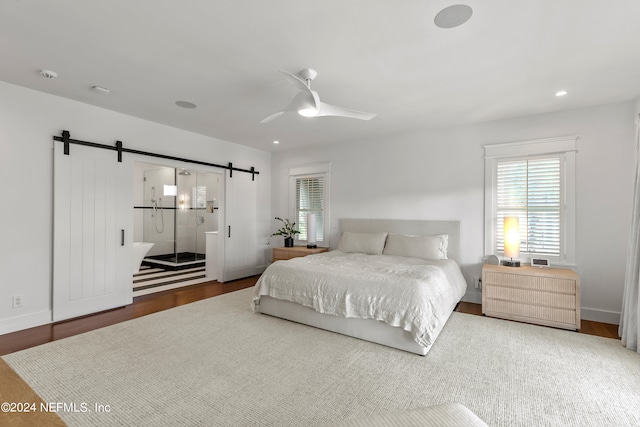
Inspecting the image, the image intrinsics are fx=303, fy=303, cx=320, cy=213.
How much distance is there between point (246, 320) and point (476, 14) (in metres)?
3.59

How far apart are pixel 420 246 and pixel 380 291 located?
1733 millimetres

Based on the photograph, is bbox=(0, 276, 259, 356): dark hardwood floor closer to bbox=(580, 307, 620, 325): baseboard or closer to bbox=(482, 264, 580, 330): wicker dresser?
bbox=(482, 264, 580, 330): wicker dresser

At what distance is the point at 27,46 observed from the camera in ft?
8.16

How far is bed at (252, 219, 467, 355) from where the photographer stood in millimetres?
2773

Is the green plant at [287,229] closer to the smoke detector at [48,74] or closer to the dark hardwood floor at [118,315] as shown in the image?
the dark hardwood floor at [118,315]

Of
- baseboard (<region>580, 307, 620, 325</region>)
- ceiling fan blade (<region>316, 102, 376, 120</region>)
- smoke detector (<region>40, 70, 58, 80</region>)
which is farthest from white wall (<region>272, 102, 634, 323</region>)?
smoke detector (<region>40, 70, 58, 80</region>)

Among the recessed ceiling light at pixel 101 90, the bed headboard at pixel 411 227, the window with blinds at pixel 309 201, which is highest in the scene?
the recessed ceiling light at pixel 101 90

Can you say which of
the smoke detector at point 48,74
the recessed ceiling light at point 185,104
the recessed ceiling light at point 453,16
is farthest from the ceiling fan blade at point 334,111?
the smoke detector at point 48,74

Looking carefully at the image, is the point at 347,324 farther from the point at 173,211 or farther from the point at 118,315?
the point at 173,211

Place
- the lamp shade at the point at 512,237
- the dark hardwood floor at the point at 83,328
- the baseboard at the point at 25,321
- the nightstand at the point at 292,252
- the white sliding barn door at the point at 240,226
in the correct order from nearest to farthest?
the dark hardwood floor at the point at 83,328 < the baseboard at the point at 25,321 < the lamp shade at the point at 512,237 < the nightstand at the point at 292,252 < the white sliding barn door at the point at 240,226

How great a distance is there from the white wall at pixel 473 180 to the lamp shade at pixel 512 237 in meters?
0.45

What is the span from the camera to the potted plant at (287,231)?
596cm

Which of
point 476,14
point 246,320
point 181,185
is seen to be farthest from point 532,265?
point 181,185

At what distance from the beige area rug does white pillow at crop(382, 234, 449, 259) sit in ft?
3.94
